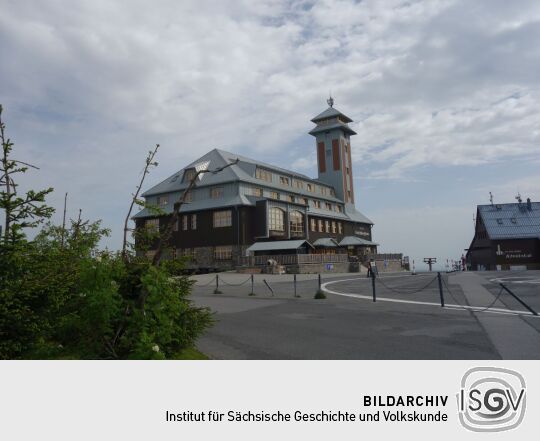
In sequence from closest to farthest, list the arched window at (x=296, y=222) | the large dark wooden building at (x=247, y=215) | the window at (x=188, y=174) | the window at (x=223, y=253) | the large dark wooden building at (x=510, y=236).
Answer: the large dark wooden building at (x=247, y=215), the window at (x=223, y=253), the large dark wooden building at (x=510, y=236), the arched window at (x=296, y=222), the window at (x=188, y=174)

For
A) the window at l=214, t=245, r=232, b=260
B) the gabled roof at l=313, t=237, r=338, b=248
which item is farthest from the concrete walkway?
→ the gabled roof at l=313, t=237, r=338, b=248

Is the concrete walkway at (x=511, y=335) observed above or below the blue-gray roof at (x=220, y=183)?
below

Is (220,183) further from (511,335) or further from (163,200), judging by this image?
(511,335)

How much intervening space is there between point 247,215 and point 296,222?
7682mm

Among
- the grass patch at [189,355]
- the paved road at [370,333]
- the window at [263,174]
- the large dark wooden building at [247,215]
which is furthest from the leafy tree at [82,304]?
the window at [263,174]

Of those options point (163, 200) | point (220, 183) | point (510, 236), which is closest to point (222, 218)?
point (220, 183)

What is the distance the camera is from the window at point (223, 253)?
42.6 meters

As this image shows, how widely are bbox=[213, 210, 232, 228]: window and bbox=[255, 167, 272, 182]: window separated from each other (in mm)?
6836

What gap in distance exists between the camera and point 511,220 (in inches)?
1870

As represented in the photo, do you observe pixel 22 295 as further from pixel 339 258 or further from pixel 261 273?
pixel 339 258

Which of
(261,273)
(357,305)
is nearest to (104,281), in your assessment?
(357,305)

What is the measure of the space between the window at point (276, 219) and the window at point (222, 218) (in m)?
4.74

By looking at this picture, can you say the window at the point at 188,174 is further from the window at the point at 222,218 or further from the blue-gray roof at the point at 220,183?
the window at the point at 222,218

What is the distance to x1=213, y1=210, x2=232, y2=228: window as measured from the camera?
4291cm
